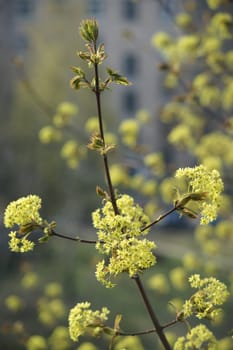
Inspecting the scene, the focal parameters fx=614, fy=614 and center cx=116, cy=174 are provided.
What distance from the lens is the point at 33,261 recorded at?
12.3 m

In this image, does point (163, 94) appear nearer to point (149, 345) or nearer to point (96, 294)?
point (96, 294)

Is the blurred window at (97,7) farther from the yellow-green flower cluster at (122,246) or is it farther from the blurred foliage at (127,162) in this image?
the yellow-green flower cluster at (122,246)

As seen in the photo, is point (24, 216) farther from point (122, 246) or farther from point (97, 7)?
point (97, 7)

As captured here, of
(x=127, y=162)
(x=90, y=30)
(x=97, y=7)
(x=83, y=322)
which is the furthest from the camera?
(x=97, y=7)

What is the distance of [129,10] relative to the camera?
33281 mm

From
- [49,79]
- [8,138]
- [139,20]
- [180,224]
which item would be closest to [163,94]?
[139,20]

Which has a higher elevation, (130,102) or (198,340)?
(130,102)

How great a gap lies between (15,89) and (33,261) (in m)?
3.90

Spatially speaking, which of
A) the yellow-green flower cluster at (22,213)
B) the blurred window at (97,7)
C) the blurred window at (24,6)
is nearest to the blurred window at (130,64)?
the blurred window at (97,7)

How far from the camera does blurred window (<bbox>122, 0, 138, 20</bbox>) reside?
109 feet

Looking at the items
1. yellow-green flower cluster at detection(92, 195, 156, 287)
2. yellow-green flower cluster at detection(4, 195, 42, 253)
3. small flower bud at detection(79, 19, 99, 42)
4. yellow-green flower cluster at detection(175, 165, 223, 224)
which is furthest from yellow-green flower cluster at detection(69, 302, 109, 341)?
small flower bud at detection(79, 19, 99, 42)

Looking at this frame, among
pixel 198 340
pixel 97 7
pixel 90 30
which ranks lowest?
pixel 198 340

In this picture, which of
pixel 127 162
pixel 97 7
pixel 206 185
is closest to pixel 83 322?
pixel 206 185

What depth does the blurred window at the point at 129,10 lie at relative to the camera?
3316 centimetres
